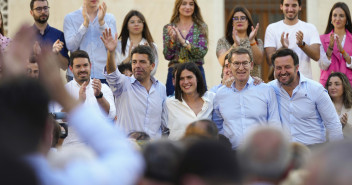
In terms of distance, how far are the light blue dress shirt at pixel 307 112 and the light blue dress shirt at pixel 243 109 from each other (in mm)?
210

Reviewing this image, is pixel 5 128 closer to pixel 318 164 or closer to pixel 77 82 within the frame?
pixel 318 164

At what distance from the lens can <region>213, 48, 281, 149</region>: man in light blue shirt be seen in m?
7.73

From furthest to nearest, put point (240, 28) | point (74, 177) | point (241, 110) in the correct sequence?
point (240, 28), point (241, 110), point (74, 177)

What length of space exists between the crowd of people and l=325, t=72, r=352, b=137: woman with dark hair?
0.04 ft

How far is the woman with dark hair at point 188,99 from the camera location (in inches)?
304

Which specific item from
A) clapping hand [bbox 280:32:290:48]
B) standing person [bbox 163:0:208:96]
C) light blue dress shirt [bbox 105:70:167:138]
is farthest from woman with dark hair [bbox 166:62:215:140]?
clapping hand [bbox 280:32:290:48]

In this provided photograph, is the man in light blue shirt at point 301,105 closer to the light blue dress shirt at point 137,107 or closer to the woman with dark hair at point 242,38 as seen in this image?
the woman with dark hair at point 242,38

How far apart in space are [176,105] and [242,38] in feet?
6.05

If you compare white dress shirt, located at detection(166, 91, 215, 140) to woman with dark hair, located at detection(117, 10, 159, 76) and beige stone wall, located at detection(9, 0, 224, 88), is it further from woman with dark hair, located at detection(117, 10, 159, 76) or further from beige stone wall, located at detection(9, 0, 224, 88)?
beige stone wall, located at detection(9, 0, 224, 88)

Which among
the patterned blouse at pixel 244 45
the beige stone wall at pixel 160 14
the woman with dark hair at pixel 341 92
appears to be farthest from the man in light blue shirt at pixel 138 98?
the beige stone wall at pixel 160 14

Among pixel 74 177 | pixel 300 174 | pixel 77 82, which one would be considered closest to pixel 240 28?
pixel 77 82

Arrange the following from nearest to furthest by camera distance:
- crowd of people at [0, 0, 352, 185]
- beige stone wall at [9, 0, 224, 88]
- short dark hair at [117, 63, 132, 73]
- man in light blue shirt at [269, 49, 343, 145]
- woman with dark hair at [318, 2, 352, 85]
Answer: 1. crowd of people at [0, 0, 352, 185]
2. man in light blue shirt at [269, 49, 343, 145]
3. short dark hair at [117, 63, 132, 73]
4. woman with dark hair at [318, 2, 352, 85]
5. beige stone wall at [9, 0, 224, 88]

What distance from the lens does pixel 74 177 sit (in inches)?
104

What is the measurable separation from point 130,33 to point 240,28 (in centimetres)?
145
